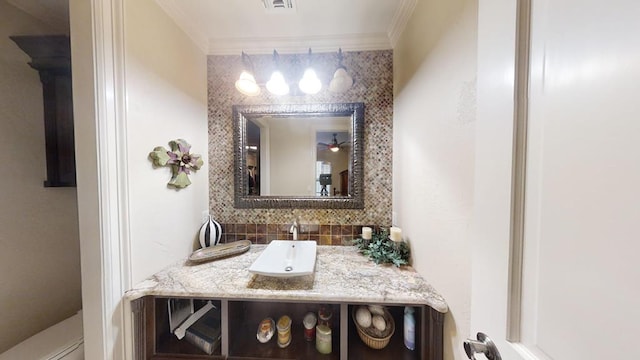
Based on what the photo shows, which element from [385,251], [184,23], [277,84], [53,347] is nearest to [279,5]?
[277,84]

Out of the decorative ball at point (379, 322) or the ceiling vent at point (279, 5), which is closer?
the decorative ball at point (379, 322)

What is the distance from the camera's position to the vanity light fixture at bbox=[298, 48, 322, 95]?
1.32 m

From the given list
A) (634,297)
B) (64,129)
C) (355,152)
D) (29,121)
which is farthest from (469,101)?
(29,121)

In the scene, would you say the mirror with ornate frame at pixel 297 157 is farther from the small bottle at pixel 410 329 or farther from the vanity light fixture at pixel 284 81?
the small bottle at pixel 410 329

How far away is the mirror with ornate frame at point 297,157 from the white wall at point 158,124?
30 centimetres

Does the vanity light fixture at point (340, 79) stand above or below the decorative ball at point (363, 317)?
above

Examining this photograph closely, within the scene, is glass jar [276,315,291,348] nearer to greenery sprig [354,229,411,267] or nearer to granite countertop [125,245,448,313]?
granite countertop [125,245,448,313]

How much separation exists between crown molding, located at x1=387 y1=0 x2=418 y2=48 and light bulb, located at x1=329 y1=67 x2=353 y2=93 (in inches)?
14.6

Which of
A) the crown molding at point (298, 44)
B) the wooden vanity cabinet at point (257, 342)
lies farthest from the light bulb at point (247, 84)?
the wooden vanity cabinet at point (257, 342)

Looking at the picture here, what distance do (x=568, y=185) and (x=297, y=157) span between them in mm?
1294

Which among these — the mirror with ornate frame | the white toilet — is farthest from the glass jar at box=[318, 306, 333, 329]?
the white toilet

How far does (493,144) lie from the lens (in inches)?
17.9

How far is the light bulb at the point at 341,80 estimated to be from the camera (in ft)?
4.28

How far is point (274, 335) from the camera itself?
1.04 metres
